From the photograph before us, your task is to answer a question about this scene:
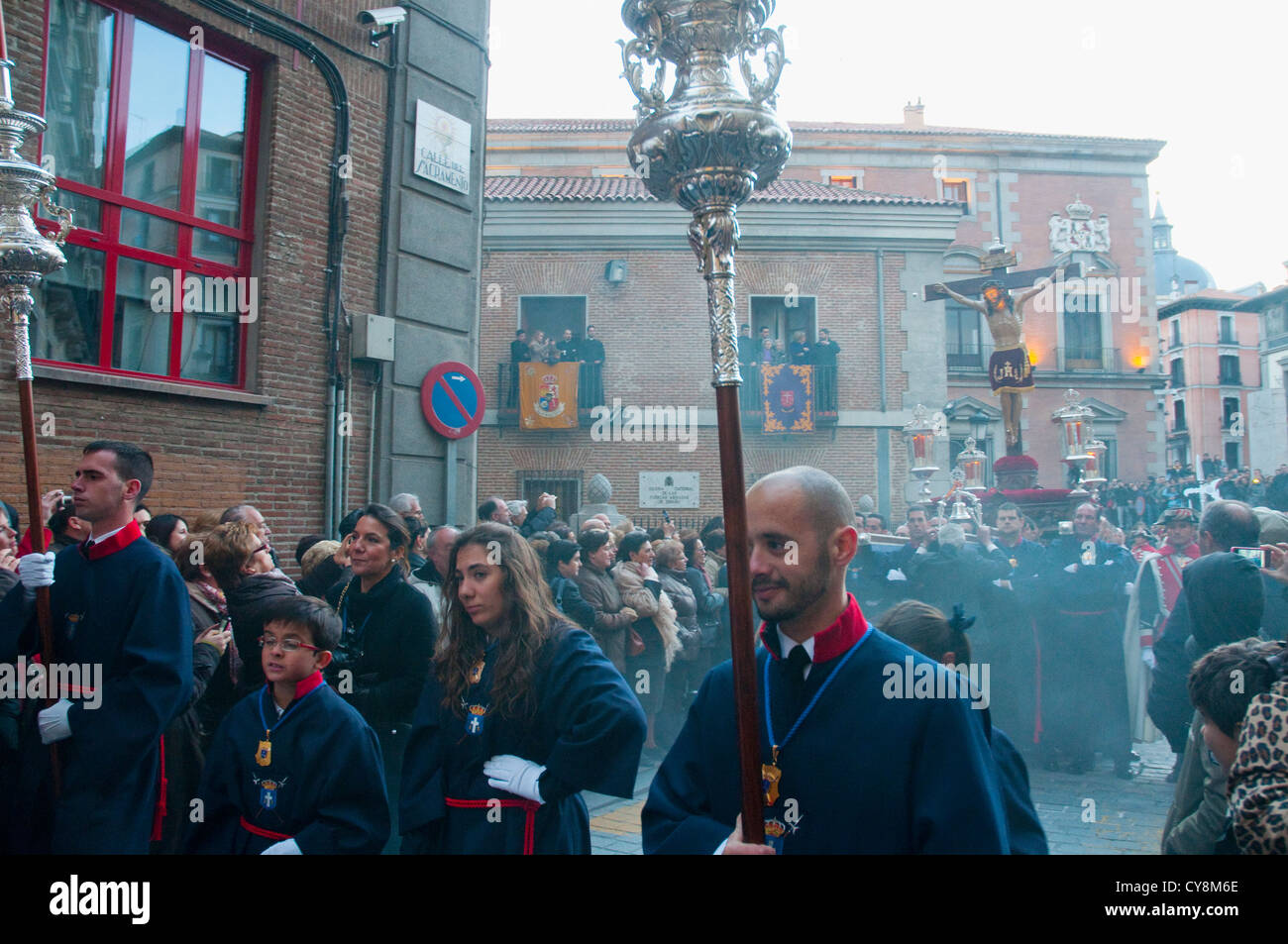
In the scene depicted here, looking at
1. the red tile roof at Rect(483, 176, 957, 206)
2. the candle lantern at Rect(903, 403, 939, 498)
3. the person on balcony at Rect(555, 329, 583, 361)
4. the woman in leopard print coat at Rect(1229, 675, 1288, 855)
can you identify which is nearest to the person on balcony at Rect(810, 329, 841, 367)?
the red tile roof at Rect(483, 176, 957, 206)

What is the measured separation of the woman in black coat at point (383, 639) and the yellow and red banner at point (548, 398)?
14.6 m

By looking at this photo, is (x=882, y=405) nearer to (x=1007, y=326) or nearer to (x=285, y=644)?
(x=1007, y=326)

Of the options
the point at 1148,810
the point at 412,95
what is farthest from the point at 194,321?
the point at 1148,810

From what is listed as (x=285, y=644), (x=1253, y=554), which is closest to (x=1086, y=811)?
(x=1253, y=554)

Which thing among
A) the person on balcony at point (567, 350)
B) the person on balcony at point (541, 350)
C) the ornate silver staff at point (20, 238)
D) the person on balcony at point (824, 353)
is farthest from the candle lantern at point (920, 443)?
the ornate silver staff at point (20, 238)

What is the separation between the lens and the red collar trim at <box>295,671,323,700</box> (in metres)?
3.31

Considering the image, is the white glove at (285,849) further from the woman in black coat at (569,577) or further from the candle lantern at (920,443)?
the candle lantern at (920,443)

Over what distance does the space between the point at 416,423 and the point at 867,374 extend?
12807 millimetres

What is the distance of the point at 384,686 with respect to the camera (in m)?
4.16

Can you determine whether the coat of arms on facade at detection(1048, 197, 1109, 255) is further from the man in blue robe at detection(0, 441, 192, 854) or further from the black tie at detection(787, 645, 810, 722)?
the black tie at detection(787, 645, 810, 722)

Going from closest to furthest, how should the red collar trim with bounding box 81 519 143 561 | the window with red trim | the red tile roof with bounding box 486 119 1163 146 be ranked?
the red collar trim with bounding box 81 519 143 561
the window with red trim
the red tile roof with bounding box 486 119 1163 146

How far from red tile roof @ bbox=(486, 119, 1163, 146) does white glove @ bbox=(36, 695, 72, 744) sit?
25338mm

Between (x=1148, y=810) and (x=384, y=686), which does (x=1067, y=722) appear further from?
(x=384, y=686)

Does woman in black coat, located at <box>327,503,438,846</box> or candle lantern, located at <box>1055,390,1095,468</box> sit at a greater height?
candle lantern, located at <box>1055,390,1095,468</box>
